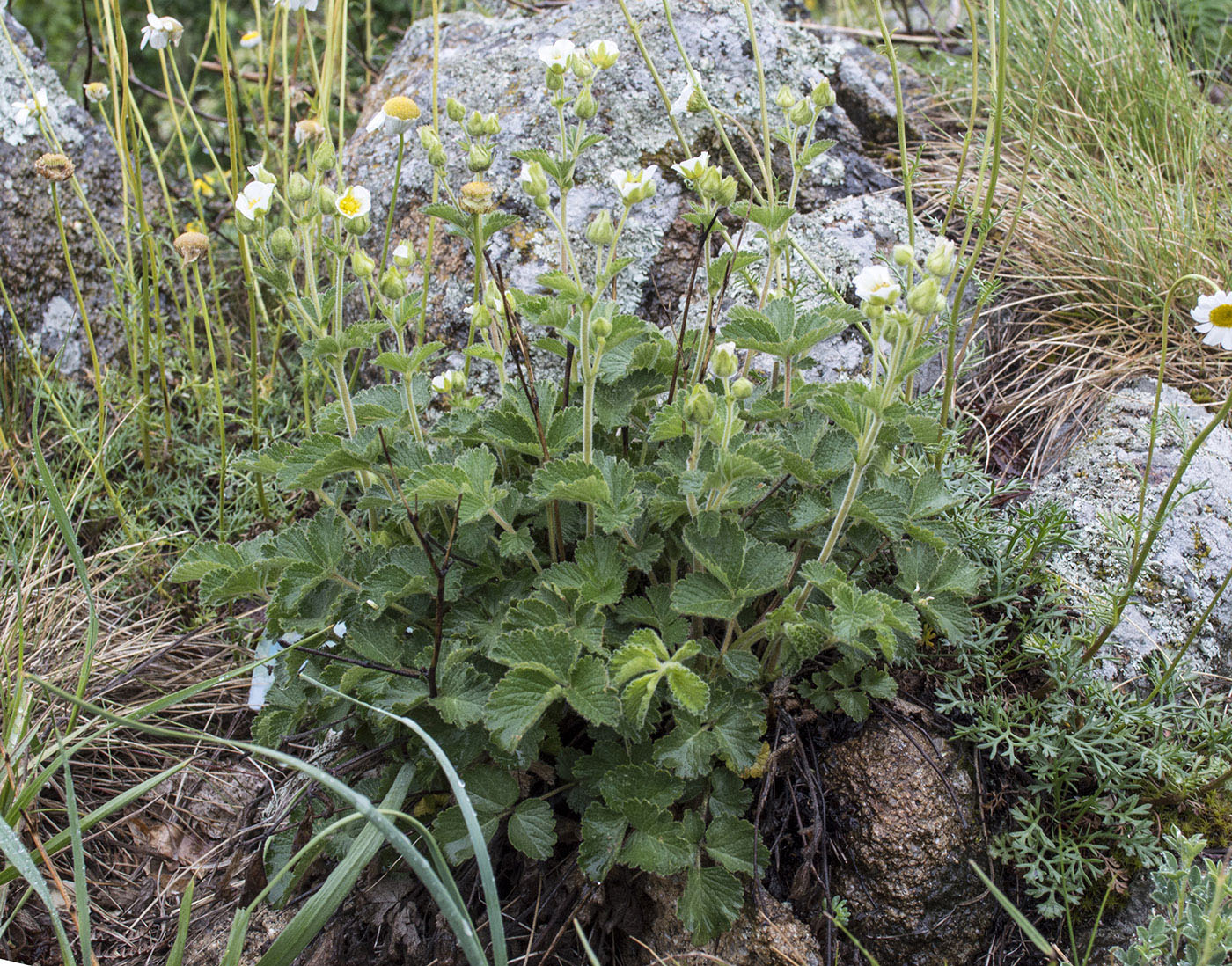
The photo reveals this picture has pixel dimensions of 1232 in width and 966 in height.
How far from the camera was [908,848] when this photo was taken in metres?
1.53

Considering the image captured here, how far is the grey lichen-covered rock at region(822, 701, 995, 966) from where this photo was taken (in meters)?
1.51

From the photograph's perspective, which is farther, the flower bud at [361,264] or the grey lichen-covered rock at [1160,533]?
the grey lichen-covered rock at [1160,533]

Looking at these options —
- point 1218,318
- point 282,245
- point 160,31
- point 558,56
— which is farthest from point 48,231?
point 1218,318

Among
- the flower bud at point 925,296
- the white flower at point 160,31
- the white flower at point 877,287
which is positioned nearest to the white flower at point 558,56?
the white flower at point 877,287

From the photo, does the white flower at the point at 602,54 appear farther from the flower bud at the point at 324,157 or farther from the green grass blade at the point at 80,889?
the green grass blade at the point at 80,889

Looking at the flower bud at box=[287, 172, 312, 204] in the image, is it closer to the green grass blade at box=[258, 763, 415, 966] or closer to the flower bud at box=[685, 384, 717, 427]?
the flower bud at box=[685, 384, 717, 427]

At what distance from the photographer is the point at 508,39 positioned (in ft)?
10.1

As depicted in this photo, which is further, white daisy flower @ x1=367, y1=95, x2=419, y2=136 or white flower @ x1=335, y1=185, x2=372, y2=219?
white daisy flower @ x1=367, y1=95, x2=419, y2=136

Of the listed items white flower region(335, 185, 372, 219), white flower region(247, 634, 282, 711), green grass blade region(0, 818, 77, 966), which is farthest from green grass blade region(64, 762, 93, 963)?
white flower region(335, 185, 372, 219)

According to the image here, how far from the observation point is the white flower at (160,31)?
85.5 inches

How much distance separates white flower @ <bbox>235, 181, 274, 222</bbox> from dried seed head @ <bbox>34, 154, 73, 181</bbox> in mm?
789

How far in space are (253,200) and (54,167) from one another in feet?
2.76

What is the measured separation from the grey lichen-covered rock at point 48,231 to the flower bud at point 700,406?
2389mm

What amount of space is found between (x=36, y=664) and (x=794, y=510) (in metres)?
1.86
